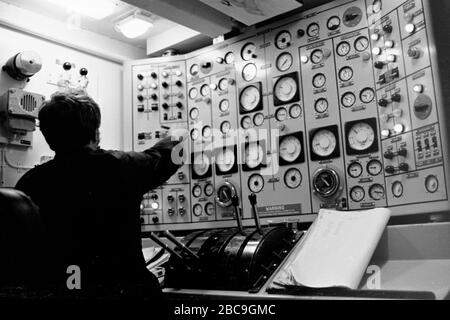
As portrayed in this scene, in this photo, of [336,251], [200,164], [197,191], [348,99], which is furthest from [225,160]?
[336,251]

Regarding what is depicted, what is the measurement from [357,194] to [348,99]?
22.1 inches

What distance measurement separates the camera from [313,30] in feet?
9.43

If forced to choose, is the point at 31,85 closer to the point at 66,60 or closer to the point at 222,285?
the point at 66,60

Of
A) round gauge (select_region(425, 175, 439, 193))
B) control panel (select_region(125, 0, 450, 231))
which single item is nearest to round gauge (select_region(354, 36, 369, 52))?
control panel (select_region(125, 0, 450, 231))

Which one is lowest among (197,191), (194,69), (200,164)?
(197,191)

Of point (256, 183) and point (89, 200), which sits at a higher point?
point (256, 183)

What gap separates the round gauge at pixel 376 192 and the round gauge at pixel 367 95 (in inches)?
19.2

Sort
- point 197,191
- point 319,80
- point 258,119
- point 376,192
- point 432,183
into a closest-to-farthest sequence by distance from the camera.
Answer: point 432,183
point 376,192
point 319,80
point 258,119
point 197,191

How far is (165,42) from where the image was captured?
3605mm

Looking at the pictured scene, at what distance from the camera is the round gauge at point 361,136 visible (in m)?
2.56

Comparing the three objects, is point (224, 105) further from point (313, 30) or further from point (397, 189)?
point (397, 189)

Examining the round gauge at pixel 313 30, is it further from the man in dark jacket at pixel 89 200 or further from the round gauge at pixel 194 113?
the man in dark jacket at pixel 89 200

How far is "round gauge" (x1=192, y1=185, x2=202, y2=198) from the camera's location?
130 inches

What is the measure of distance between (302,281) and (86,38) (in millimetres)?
2350
